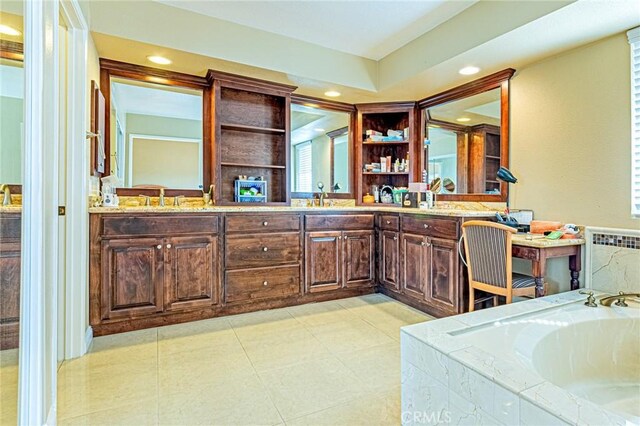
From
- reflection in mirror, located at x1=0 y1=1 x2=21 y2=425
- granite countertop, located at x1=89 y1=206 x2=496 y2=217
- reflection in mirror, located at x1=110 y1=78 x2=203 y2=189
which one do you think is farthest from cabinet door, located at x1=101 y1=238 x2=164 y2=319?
reflection in mirror, located at x1=0 y1=1 x2=21 y2=425

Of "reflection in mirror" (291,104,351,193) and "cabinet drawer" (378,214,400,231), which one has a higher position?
"reflection in mirror" (291,104,351,193)

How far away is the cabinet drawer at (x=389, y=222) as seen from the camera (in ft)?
11.0

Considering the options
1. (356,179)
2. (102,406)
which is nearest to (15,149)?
(102,406)

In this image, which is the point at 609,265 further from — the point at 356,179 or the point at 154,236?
the point at 154,236

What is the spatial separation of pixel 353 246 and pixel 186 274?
1.62m

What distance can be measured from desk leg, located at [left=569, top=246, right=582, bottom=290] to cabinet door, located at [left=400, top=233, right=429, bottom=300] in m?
1.03

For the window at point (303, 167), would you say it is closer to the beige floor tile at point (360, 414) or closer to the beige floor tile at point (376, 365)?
the beige floor tile at point (376, 365)

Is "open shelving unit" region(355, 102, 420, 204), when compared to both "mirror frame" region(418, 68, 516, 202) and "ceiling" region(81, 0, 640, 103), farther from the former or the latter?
"ceiling" region(81, 0, 640, 103)

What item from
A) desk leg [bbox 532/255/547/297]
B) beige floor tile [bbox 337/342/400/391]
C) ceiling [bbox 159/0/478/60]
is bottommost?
beige floor tile [bbox 337/342/400/391]

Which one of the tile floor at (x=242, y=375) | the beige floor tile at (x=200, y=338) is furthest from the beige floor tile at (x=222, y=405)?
the beige floor tile at (x=200, y=338)

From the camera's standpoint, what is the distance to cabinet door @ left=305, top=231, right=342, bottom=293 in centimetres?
328

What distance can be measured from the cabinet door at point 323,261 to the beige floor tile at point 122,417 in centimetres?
180

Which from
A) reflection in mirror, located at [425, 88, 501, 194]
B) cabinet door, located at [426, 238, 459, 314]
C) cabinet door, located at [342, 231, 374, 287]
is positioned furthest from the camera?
cabinet door, located at [342, 231, 374, 287]

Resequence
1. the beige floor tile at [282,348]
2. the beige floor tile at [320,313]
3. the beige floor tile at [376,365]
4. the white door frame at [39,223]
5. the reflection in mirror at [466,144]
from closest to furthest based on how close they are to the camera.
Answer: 1. the white door frame at [39,223]
2. the beige floor tile at [376,365]
3. the beige floor tile at [282,348]
4. the beige floor tile at [320,313]
5. the reflection in mirror at [466,144]
